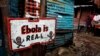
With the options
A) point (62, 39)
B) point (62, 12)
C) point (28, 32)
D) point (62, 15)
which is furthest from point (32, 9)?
point (62, 39)

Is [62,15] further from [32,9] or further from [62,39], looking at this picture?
[32,9]

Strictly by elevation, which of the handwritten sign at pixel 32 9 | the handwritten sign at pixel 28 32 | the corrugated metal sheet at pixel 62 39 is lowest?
the corrugated metal sheet at pixel 62 39

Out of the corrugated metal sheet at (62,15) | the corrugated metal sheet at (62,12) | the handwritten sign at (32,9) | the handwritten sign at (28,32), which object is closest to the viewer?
the handwritten sign at (28,32)

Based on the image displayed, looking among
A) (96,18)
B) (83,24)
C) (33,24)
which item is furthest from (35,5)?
(83,24)

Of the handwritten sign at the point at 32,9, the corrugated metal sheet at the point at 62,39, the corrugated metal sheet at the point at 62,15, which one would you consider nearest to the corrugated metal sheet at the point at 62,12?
the corrugated metal sheet at the point at 62,15

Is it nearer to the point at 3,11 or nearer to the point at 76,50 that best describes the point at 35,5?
the point at 3,11

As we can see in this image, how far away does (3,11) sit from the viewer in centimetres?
396

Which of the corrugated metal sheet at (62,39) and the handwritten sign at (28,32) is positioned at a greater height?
the handwritten sign at (28,32)

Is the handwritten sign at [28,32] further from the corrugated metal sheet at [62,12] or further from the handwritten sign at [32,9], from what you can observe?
the corrugated metal sheet at [62,12]

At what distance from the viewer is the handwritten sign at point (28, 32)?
11.7 ft

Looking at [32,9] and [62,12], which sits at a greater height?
[32,9]

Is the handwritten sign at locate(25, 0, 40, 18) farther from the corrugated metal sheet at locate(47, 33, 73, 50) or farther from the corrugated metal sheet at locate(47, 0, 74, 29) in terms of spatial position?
the corrugated metal sheet at locate(47, 33, 73, 50)

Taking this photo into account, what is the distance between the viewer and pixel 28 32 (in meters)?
3.95

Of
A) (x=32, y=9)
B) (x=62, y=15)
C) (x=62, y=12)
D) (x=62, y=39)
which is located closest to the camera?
(x=32, y=9)
